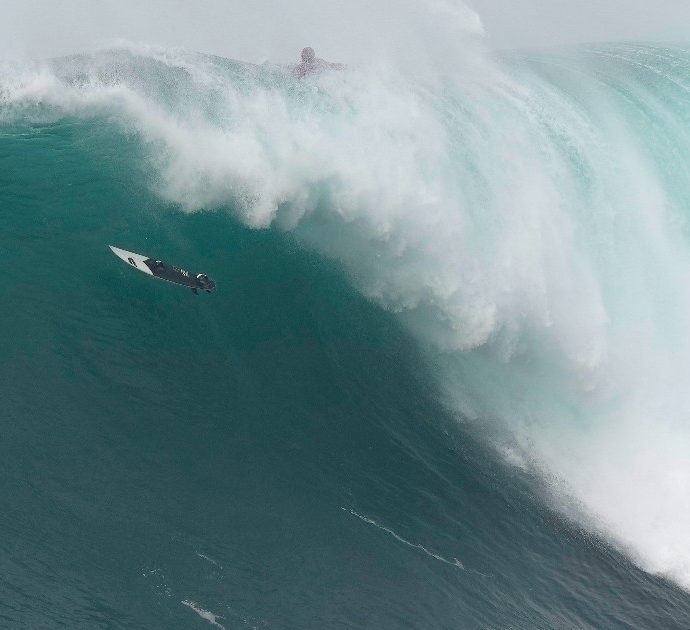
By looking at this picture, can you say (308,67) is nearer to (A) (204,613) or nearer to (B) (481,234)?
(B) (481,234)

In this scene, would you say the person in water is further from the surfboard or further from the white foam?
the white foam

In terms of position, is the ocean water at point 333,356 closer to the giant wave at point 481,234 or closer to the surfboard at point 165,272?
the giant wave at point 481,234

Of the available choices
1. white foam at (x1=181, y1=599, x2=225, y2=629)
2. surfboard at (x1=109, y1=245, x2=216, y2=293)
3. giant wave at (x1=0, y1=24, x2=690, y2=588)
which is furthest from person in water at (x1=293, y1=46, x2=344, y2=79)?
white foam at (x1=181, y1=599, x2=225, y2=629)

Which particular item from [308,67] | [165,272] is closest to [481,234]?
[165,272]

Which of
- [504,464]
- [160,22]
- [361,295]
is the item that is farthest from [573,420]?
[160,22]

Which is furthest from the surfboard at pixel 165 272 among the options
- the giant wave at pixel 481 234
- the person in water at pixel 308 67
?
the person in water at pixel 308 67

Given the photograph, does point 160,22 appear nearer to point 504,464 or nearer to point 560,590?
point 504,464
